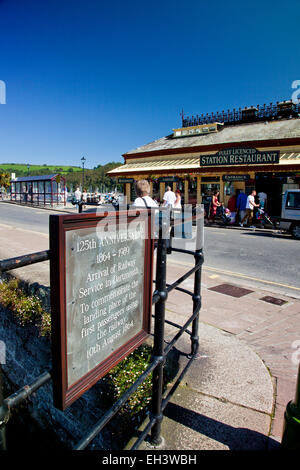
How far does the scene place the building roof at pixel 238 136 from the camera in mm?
19922

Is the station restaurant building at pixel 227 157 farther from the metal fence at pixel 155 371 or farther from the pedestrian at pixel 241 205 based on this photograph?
the metal fence at pixel 155 371

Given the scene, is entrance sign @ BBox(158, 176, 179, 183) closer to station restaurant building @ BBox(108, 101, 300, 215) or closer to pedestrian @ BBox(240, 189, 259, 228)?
station restaurant building @ BBox(108, 101, 300, 215)

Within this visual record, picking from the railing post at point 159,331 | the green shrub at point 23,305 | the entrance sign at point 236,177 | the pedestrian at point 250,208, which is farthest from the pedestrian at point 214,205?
the railing post at point 159,331

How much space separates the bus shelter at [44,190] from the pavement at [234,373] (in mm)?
25464

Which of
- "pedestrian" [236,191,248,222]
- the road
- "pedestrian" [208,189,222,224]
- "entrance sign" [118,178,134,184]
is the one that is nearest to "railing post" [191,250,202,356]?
the road

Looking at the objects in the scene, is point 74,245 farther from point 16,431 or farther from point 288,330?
point 16,431

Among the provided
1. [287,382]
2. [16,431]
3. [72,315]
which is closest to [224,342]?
[287,382]

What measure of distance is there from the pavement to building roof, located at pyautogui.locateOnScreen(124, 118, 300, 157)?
Result: 16.4m

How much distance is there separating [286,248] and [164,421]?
859 cm

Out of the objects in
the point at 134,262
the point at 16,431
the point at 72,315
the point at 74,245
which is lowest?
the point at 16,431

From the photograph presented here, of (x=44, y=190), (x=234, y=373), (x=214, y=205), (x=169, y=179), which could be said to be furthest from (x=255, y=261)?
(x=44, y=190)

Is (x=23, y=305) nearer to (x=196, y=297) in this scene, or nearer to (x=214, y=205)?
(x=196, y=297)

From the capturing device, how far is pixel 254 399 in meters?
2.45

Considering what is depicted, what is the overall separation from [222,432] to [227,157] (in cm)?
1797
